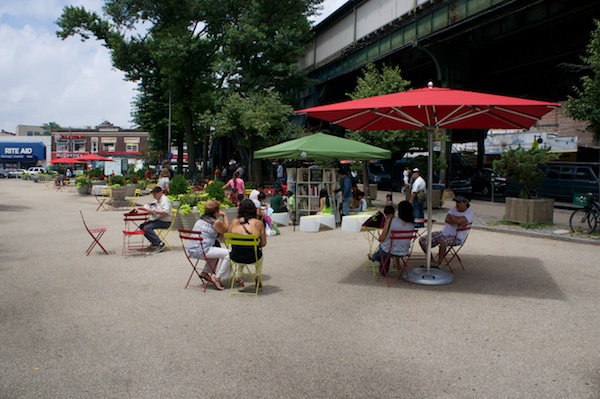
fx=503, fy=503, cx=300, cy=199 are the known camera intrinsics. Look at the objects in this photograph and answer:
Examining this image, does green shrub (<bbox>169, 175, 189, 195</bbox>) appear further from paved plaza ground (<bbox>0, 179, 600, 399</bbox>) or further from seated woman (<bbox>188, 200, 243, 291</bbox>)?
seated woman (<bbox>188, 200, 243, 291</bbox>)

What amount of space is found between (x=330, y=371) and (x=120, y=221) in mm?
12616

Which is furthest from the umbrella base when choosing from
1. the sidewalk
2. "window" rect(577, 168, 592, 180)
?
"window" rect(577, 168, 592, 180)

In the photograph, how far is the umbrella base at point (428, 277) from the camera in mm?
7477

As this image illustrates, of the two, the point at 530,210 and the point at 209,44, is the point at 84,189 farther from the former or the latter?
the point at 530,210

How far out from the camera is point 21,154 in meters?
84.0

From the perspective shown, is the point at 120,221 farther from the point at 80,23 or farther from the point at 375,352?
the point at 80,23

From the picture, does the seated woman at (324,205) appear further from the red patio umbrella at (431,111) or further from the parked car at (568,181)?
the parked car at (568,181)

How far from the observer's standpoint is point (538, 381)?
13.7ft

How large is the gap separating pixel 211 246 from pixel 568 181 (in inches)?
734

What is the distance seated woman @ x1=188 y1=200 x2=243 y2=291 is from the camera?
23.5 feet

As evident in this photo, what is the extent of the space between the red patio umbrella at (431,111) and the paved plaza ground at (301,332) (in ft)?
4.73

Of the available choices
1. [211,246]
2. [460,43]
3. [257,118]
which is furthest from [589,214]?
[257,118]

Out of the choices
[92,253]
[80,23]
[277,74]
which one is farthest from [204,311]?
[80,23]

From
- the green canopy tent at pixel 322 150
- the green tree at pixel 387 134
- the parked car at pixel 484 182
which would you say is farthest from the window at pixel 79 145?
the green canopy tent at pixel 322 150
